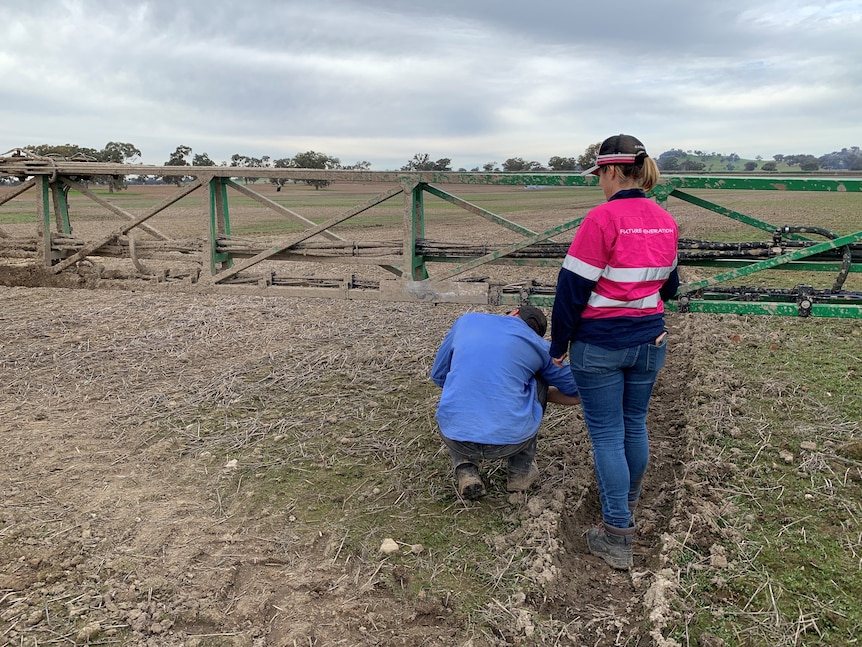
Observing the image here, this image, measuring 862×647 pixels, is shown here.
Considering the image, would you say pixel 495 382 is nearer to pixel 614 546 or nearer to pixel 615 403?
pixel 615 403

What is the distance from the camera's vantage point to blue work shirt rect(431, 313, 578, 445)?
4449 mm

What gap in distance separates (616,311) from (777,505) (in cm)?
192

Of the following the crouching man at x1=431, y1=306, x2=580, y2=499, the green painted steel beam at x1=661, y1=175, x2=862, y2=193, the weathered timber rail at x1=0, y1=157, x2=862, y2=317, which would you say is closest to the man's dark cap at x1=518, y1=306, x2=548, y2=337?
the crouching man at x1=431, y1=306, x2=580, y2=499

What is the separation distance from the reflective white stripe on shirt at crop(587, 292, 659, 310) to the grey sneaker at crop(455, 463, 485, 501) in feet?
4.92

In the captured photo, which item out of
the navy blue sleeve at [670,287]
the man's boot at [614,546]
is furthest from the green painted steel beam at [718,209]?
the man's boot at [614,546]

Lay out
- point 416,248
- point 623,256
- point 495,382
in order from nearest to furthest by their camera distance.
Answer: point 623,256
point 495,382
point 416,248

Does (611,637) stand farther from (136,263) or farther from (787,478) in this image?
(136,263)

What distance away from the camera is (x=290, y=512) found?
4.51 metres

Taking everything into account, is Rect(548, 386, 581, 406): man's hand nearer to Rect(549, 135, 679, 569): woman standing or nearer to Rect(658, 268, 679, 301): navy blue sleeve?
Rect(549, 135, 679, 569): woman standing

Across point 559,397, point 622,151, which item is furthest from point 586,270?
point 559,397

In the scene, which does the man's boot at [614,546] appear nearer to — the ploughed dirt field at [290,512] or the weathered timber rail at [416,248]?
the ploughed dirt field at [290,512]

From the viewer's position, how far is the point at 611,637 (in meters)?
3.42

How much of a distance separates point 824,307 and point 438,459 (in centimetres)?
306

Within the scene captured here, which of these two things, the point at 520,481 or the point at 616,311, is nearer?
the point at 616,311
